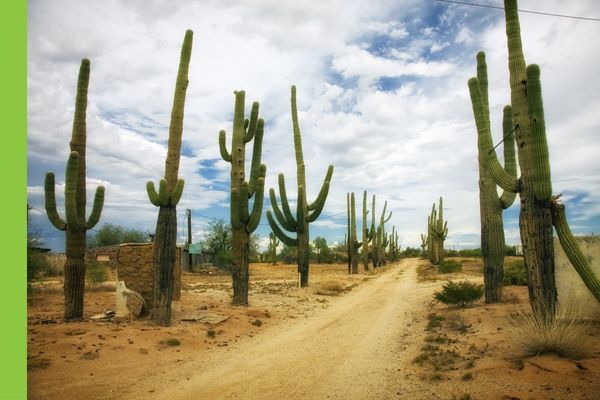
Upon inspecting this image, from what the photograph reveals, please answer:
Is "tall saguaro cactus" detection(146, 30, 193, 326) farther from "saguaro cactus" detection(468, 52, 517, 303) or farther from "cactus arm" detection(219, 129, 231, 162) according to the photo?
"saguaro cactus" detection(468, 52, 517, 303)

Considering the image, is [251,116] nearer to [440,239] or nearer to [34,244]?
[34,244]

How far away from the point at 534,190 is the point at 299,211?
41.8 feet

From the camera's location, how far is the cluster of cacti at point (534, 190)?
7273 millimetres

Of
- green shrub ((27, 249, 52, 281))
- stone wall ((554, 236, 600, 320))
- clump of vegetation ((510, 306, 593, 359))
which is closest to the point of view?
clump of vegetation ((510, 306, 593, 359))

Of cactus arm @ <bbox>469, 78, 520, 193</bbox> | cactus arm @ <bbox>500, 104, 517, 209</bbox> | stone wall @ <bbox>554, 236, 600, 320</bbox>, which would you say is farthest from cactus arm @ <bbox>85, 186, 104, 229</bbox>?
cactus arm @ <bbox>500, 104, 517, 209</bbox>

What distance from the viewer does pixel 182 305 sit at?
12.4 meters

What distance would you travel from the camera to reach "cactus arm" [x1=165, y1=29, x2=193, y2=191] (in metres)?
9.48

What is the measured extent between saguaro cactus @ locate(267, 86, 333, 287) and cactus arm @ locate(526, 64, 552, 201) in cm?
1169

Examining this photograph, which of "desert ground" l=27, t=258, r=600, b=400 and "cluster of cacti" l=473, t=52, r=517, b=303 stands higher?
"cluster of cacti" l=473, t=52, r=517, b=303

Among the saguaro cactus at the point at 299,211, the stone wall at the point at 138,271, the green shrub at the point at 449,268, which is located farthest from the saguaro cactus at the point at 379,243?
the stone wall at the point at 138,271

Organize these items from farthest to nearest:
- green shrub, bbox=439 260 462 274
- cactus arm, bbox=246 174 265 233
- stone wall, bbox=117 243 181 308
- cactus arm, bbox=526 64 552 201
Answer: green shrub, bbox=439 260 462 274 → cactus arm, bbox=246 174 265 233 → stone wall, bbox=117 243 181 308 → cactus arm, bbox=526 64 552 201

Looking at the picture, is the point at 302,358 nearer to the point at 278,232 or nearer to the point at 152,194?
the point at 152,194

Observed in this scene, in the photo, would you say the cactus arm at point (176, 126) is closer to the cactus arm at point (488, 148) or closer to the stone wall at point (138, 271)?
the stone wall at point (138, 271)

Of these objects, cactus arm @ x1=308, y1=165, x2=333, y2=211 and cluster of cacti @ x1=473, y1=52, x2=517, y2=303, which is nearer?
cluster of cacti @ x1=473, y1=52, x2=517, y2=303
